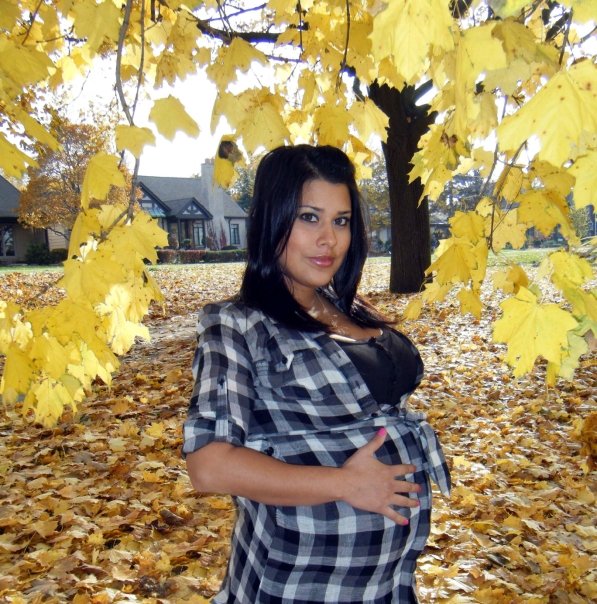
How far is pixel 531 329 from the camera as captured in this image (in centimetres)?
163

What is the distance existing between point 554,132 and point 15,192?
39.2 meters

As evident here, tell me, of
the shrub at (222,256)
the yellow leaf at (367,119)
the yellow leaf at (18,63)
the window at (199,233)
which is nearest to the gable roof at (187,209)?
the window at (199,233)

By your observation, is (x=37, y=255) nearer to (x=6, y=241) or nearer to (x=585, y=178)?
(x=6, y=241)

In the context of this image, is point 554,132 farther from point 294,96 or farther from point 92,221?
point 294,96

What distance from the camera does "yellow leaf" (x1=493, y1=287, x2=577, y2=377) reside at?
1.62m

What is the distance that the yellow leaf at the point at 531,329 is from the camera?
162 centimetres

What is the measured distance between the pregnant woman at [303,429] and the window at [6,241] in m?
35.6

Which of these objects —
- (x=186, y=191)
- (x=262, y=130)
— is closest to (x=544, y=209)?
(x=262, y=130)

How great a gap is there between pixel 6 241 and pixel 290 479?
36.2 metres

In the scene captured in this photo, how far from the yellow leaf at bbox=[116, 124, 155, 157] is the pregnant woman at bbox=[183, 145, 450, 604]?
38 cm

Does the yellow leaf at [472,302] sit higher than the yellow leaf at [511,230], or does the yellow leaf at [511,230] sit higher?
the yellow leaf at [511,230]

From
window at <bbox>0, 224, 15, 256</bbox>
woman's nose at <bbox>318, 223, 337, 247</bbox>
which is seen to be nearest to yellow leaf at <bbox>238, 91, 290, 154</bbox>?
woman's nose at <bbox>318, 223, 337, 247</bbox>

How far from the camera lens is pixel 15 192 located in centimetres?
3562

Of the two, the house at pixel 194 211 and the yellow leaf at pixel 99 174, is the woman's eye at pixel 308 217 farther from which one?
the house at pixel 194 211
